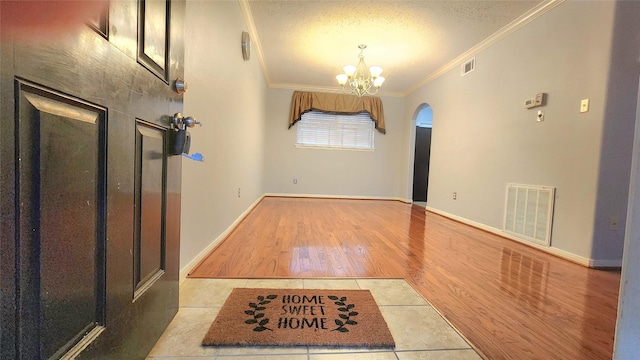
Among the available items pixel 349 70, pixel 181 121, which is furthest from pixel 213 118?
pixel 349 70

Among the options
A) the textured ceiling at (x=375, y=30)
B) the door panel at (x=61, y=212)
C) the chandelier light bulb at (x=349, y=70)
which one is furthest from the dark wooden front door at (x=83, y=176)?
the chandelier light bulb at (x=349, y=70)

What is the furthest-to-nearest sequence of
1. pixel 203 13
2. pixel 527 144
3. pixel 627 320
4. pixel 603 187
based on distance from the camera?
1. pixel 527 144
2. pixel 603 187
3. pixel 203 13
4. pixel 627 320

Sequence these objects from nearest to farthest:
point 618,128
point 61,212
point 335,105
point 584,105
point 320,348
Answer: point 61,212
point 320,348
point 618,128
point 584,105
point 335,105

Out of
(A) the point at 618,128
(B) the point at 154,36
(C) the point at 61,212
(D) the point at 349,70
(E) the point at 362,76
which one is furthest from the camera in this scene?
(E) the point at 362,76

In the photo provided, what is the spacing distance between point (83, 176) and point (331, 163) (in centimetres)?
517

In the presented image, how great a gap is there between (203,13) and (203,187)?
3.44 feet

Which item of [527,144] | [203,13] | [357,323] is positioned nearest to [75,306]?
[357,323]

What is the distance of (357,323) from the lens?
114 cm

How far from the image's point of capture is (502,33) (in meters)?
2.99

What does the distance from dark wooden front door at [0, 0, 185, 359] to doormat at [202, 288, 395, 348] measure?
29 centimetres

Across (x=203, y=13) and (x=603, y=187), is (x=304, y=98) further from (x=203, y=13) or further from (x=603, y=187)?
(x=603, y=187)

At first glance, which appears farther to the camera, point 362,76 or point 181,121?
point 362,76

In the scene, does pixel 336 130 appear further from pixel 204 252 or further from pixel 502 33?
pixel 204 252

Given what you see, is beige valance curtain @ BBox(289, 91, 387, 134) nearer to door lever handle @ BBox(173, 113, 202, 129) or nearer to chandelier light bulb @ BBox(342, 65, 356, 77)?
chandelier light bulb @ BBox(342, 65, 356, 77)
